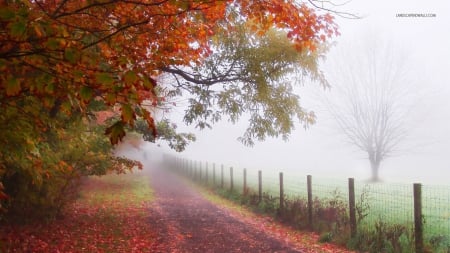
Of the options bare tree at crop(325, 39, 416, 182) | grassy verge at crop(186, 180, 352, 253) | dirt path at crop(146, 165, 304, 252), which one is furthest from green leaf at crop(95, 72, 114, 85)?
bare tree at crop(325, 39, 416, 182)

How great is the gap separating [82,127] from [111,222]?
4064 millimetres

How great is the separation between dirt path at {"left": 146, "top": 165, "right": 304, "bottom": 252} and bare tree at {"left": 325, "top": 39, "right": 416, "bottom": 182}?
68.0 feet

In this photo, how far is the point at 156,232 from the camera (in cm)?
1070

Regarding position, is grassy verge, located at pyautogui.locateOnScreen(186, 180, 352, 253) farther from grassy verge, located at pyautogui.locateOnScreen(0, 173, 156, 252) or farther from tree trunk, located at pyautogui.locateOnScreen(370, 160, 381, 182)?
tree trunk, located at pyautogui.locateOnScreen(370, 160, 381, 182)

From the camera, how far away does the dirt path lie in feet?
29.7

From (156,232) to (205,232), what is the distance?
128 centimetres

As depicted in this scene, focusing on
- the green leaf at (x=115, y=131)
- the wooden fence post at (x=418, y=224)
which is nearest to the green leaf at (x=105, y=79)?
the green leaf at (x=115, y=131)

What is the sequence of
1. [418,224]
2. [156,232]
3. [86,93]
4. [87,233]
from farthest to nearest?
1. [156,232]
2. [87,233]
3. [418,224]
4. [86,93]

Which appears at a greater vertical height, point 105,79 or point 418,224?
point 105,79

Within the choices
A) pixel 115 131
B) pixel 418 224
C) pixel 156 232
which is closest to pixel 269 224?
pixel 156 232

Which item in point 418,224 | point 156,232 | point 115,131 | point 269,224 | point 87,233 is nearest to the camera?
point 115,131

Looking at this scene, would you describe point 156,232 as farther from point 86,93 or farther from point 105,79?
point 105,79

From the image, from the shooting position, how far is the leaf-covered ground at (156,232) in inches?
351

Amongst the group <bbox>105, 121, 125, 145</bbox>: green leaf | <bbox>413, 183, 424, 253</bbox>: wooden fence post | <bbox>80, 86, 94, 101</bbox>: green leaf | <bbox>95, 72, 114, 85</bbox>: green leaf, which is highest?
<bbox>95, 72, 114, 85</bbox>: green leaf
